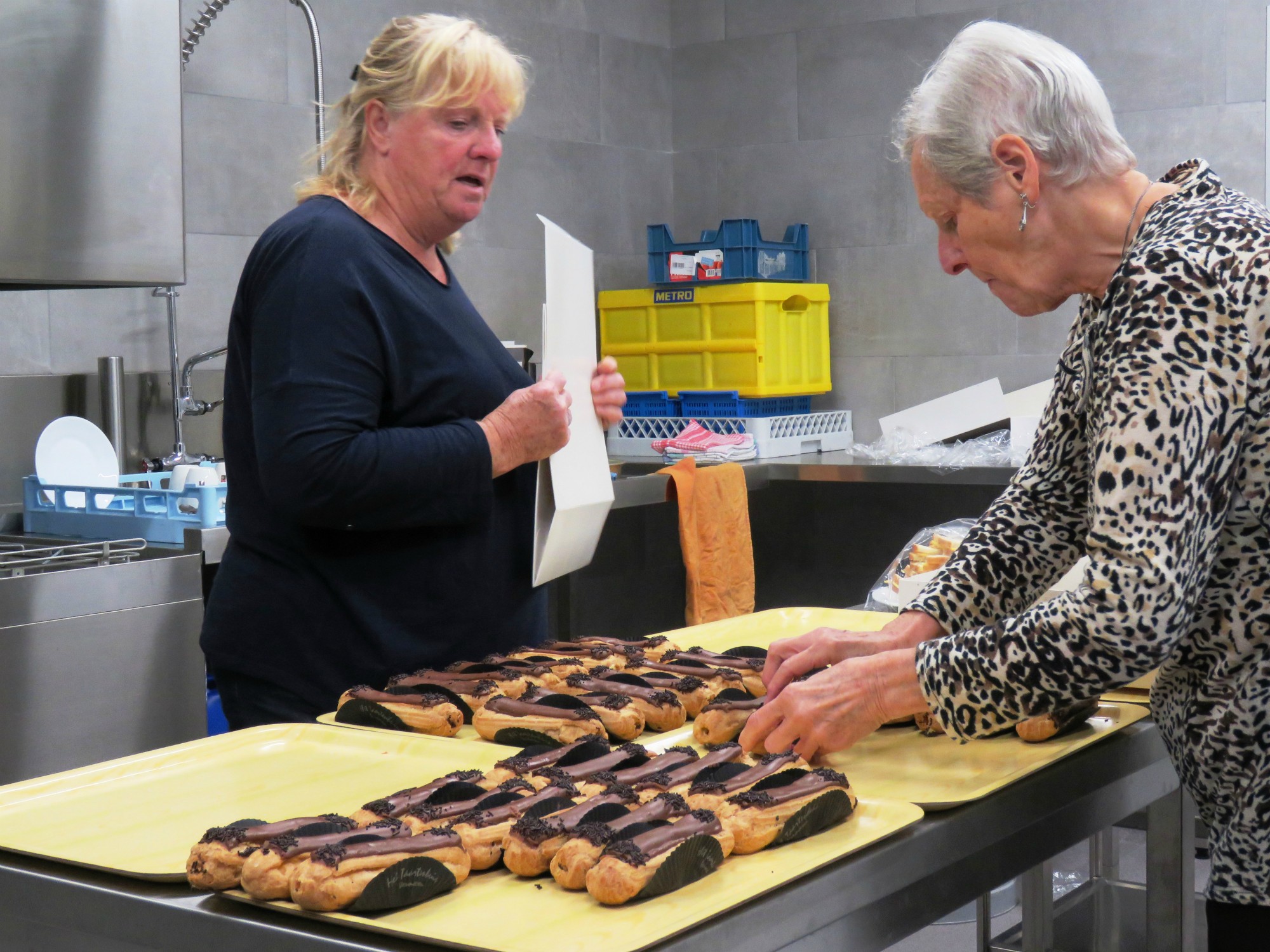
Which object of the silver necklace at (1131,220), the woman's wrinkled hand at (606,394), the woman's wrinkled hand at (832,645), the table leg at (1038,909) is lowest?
the table leg at (1038,909)

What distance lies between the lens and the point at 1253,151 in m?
4.07

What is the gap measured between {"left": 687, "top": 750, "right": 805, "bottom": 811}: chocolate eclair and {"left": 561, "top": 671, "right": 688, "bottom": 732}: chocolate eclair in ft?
0.73

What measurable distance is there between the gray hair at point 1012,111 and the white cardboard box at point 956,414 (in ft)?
9.99

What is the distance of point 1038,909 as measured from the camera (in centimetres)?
215

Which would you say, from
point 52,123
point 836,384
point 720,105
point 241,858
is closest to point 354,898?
point 241,858

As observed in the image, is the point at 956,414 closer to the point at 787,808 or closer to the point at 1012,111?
the point at 1012,111

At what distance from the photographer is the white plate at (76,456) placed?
10.2ft

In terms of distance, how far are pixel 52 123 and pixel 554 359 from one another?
1497 millimetres

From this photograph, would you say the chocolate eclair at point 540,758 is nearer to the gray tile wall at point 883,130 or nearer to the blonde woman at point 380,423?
the blonde woman at point 380,423

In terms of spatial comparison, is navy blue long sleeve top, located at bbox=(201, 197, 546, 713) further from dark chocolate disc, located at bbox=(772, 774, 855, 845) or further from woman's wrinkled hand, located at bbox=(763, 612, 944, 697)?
dark chocolate disc, located at bbox=(772, 774, 855, 845)

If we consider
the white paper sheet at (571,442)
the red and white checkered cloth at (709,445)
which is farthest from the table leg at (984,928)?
the red and white checkered cloth at (709,445)

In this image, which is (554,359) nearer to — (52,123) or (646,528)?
(52,123)

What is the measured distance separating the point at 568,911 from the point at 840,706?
1.40ft

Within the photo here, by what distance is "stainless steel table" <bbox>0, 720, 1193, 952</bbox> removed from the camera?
975 mm
